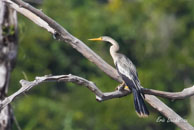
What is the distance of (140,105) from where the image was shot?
6.91m

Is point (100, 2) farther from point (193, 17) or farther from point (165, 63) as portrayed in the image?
point (165, 63)

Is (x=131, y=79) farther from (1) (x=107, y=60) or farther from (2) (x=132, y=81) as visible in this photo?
(1) (x=107, y=60)

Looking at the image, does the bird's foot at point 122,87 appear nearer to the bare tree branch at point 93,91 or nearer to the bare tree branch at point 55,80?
the bare tree branch at point 93,91

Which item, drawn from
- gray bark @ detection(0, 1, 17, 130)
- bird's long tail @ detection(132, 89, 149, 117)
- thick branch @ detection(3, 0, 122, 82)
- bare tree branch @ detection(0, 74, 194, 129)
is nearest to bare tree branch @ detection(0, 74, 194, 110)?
bare tree branch @ detection(0, 74, 194, 129)

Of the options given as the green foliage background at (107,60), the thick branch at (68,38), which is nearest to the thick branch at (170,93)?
the thick branch at (68,38)

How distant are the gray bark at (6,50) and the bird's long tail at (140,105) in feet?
6.10

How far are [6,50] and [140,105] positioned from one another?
1.99 metres

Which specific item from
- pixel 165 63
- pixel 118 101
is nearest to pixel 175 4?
pixel 165 63

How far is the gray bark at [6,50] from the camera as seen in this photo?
8.20 metres

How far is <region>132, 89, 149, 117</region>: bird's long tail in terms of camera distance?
6863mm

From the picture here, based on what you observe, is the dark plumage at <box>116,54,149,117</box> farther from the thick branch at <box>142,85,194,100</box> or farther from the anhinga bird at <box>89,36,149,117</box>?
the thick branch at <box>142,85,194,100</box>

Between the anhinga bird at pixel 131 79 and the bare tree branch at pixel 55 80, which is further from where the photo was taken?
the anhinga bird at pixel 131 79

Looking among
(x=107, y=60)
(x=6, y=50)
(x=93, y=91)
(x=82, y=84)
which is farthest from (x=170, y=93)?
(x=107, y=60)

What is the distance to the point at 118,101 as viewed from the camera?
24.2 m
